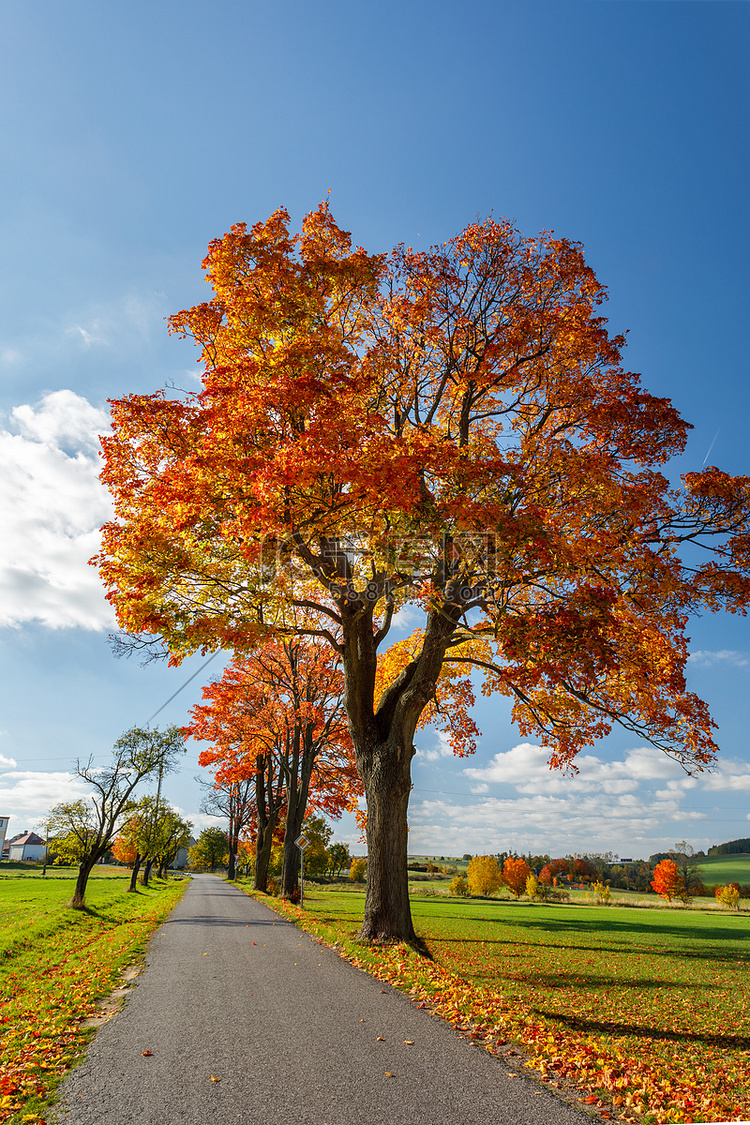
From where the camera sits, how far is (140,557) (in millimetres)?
10992

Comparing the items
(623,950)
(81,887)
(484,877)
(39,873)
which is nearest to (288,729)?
(81,887)

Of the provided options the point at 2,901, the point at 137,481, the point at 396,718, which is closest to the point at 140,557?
the point at 137,481

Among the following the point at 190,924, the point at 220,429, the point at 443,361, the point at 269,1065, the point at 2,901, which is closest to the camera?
the point at 269,1065

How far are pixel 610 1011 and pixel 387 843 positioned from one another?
469 cm

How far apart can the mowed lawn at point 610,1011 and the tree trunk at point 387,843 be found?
31.9 inches

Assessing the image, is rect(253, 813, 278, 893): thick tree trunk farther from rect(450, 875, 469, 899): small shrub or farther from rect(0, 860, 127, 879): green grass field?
rect(0, 860, 127, 879): green grass field

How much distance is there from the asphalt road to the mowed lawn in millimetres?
514

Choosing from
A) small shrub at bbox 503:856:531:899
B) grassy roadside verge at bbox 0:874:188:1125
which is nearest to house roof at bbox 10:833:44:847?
small shrub at bbox 503:856:531:899

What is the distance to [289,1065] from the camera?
5.04m

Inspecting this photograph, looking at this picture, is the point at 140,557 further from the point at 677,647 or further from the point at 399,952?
the point at 677,647

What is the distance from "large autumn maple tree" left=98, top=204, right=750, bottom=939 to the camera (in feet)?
33.6

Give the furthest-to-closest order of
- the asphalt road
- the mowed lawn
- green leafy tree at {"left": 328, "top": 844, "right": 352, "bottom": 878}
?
green leafy tree at {"left": 328, "top": 844, "right": 352, "bottom": 878} → the mowed lawn → the asphalt road

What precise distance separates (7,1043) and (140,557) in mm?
7103

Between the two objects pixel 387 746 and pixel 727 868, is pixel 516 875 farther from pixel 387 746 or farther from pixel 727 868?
pixel 727 868
